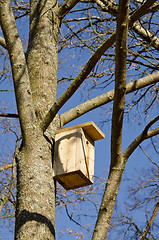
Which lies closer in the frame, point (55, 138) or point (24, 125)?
point (24, 125)

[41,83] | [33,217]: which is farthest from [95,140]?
[33,217]

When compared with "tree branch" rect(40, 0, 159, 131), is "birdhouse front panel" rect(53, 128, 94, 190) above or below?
below

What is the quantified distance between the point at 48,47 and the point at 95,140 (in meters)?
0.93

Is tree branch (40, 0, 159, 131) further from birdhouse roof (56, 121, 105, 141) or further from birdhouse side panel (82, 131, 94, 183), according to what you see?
birdhouse side panel (82, 131, 94, 183)

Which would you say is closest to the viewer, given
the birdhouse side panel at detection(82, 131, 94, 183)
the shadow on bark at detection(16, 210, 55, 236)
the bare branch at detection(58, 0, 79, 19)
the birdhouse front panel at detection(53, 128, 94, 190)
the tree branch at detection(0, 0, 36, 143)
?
the shadow on bark at detection(16, 210, 55, 236)

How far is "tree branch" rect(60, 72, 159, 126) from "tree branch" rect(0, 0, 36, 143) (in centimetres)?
41

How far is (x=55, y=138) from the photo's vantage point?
2520 millimetres

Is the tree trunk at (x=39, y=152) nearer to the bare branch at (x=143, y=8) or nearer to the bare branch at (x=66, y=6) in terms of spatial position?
the bare branch at (x=66, y=6)

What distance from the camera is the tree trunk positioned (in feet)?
6.53

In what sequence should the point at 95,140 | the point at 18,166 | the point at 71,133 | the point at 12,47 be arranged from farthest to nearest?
1. the point at 95,140
2. the point at 71,133
3. the point at 12,47
4. the point at 18,166

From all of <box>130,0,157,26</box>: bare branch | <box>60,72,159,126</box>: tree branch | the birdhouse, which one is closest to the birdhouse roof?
the birdhouse

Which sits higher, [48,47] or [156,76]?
[48,47]

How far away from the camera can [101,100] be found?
259 centimetres

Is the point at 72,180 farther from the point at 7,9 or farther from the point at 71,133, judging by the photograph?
the point at 7,9
